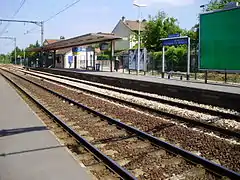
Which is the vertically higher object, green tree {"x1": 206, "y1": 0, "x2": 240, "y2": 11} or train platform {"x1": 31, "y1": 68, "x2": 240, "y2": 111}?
green tree {"x1": 206, "y1": 0, "x2": 240, "y2": 11}

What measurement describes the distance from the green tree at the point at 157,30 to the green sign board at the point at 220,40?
34999 mm

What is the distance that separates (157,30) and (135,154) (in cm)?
5730

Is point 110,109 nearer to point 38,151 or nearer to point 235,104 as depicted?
point 235,104

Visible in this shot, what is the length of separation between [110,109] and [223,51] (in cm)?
1358

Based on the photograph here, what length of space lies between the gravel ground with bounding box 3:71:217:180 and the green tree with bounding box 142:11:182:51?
5209cm

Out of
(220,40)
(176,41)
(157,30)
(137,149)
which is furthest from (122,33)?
(137,149)

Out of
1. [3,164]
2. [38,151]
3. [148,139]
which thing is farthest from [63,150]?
[148,139]

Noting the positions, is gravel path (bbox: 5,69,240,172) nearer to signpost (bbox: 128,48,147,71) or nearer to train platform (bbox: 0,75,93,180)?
train platform (bbox: 0,75,93,180)

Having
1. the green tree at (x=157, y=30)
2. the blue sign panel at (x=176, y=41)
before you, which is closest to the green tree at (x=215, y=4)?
the green tree at (x=157, y=30)

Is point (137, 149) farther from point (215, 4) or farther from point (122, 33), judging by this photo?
point (122, 33)

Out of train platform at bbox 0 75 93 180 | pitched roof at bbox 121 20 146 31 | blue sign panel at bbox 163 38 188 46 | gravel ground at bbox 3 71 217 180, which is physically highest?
pitched roof at bbox 121 20 146 31

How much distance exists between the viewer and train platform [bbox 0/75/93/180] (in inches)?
216

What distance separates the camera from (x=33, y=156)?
6570 millimetres

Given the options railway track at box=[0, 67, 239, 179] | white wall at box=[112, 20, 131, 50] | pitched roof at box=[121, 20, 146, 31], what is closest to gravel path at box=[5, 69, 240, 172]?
railway track at box=[0, 67, 239, 179]
